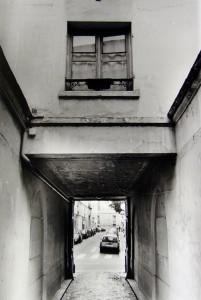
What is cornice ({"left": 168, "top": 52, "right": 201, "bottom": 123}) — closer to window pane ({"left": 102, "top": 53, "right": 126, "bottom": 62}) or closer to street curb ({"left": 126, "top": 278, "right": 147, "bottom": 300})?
window pane ({"left": 102, "top": 53, "right": 126, "bottom": 62})

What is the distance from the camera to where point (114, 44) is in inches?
264

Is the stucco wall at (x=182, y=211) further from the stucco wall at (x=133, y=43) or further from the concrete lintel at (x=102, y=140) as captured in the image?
the stucco wall at (x=133, y=43)

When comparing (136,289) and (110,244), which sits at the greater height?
(110,244)

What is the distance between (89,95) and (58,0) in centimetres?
222

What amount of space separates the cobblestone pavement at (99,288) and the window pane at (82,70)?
7.07 m

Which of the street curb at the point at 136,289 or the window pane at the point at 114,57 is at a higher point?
the window pane at the point at 114,57

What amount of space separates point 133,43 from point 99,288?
8953mm

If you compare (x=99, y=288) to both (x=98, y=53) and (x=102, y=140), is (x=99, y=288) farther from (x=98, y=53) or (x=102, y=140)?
(x=98, y=53)

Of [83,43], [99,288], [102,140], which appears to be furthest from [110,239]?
[102,140]

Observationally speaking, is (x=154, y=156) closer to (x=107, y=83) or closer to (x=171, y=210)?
(x=171, y=210)

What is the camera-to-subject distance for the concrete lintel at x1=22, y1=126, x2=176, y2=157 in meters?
5.55

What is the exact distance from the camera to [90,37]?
6.76 metres

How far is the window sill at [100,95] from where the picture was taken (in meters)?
5.88

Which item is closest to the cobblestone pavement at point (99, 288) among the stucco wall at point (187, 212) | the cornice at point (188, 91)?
the stucco wall at point (187, 212)
